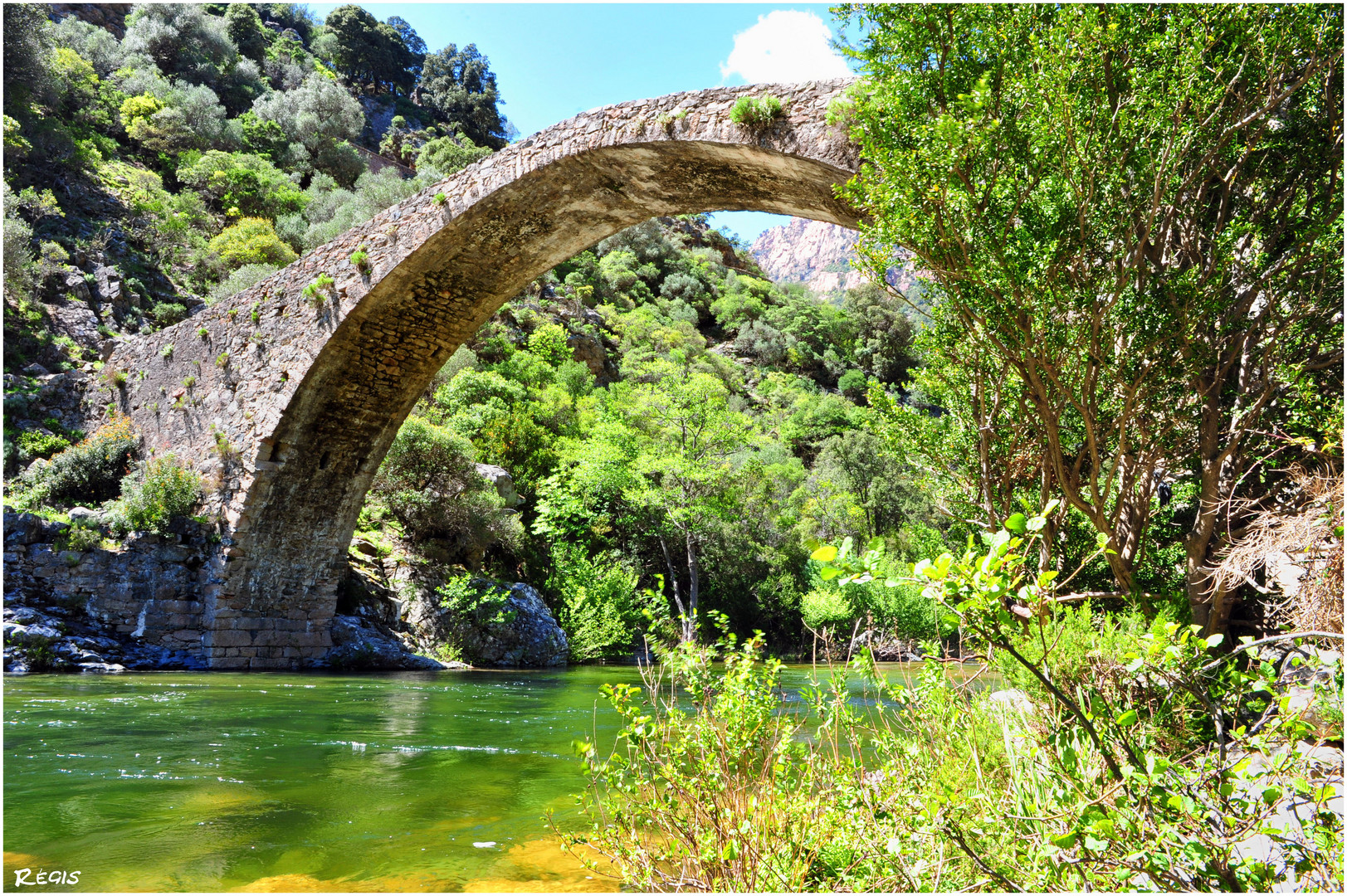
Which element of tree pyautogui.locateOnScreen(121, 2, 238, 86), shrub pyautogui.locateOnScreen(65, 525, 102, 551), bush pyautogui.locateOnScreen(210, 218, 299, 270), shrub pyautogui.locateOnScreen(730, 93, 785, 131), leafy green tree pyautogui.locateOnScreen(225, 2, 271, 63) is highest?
leafy green tree pyautogui.locateOnScreen(225, 2, 271, 63)

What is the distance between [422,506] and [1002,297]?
1207 centimetres

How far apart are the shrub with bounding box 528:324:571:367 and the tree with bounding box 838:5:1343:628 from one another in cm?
1892

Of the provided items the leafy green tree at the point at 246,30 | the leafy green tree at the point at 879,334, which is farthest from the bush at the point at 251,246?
the leafy green tree at the point at 879,334

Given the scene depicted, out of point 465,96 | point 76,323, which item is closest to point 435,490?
point 76,323

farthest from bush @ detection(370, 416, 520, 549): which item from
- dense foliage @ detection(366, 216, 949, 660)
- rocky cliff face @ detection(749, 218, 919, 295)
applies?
rocky cliff face @ detection(749, 218, 919, 295)

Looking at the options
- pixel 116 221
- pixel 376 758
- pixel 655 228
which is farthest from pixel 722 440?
pixel 655 228

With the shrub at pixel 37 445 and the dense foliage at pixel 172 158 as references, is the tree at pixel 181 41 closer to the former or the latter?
the dense foliage at pixel 172 158

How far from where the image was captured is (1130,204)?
3.56 meters

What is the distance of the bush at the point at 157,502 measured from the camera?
10047 mm

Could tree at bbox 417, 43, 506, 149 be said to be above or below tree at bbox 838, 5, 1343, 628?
above

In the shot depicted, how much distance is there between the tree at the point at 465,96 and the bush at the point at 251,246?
23.8 m

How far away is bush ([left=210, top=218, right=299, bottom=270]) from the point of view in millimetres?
20188

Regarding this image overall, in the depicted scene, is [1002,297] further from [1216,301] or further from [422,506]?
[422,506]

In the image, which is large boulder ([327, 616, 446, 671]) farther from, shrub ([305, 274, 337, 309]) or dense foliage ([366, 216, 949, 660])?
shrub ([305, 274, 337, 309])
